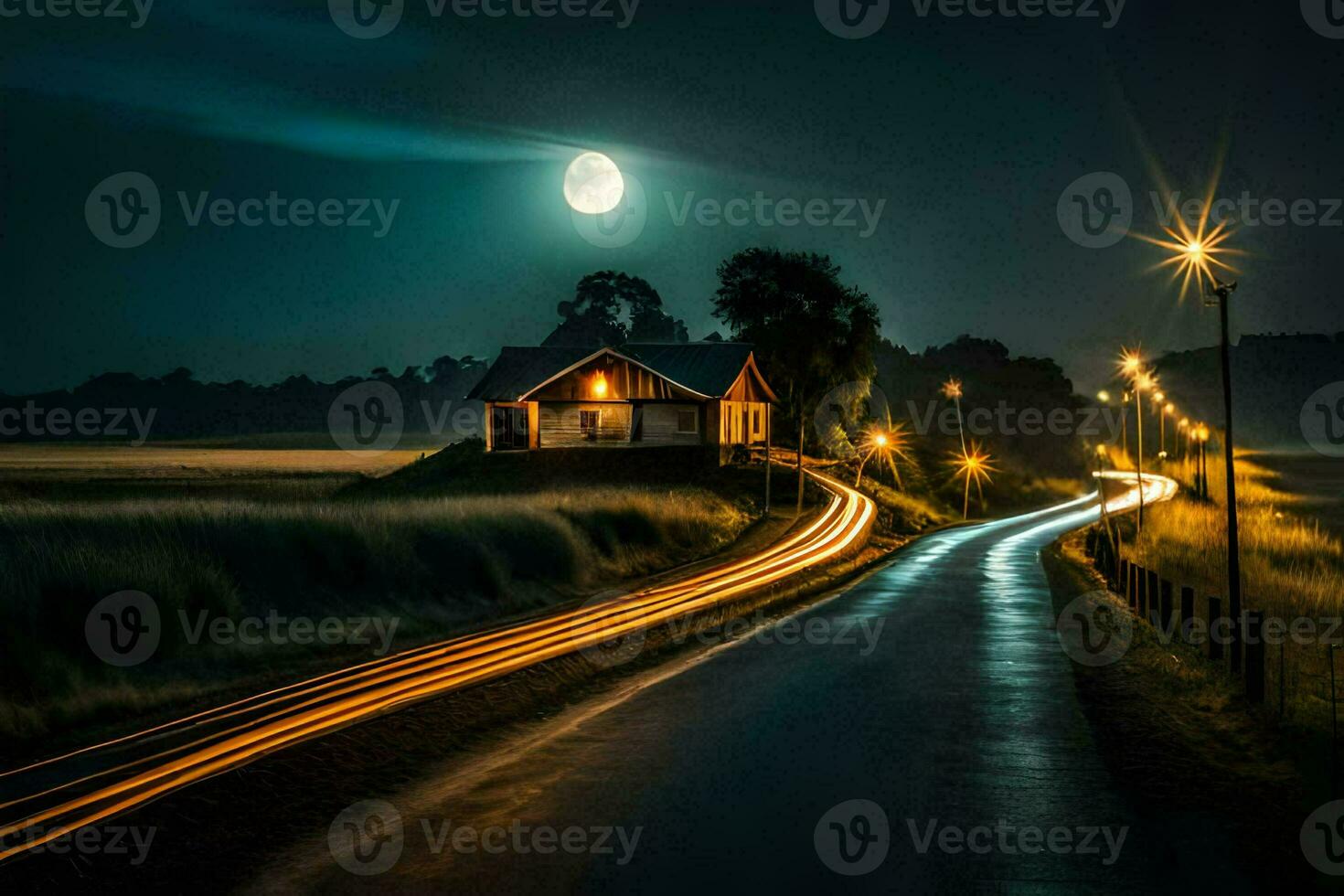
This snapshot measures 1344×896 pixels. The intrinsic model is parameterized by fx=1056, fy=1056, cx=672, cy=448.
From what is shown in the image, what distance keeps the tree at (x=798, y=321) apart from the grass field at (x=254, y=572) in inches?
1754

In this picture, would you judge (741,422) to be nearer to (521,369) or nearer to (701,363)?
(701,363)

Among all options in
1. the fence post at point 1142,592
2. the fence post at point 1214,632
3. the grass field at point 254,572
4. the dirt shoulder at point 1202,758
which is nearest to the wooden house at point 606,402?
the grass field at point 254,572

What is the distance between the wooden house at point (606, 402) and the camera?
60.8 metres

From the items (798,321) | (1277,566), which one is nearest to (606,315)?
(798,321)

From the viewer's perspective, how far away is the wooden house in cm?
6081

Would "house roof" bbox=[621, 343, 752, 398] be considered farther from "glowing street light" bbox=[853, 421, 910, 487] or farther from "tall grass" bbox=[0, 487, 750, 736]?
"tall grass" bbox=[0, 487, 750, 736]

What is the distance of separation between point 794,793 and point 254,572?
11670 mm

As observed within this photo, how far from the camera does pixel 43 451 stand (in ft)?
260

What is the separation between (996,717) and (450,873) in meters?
7.72

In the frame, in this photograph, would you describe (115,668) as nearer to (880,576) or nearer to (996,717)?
(996,717)

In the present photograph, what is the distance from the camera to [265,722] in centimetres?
1150

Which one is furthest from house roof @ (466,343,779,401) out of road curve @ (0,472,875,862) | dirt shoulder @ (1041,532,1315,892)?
dirt shoulder @ (1041,532,1315,892)

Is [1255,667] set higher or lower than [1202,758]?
higher

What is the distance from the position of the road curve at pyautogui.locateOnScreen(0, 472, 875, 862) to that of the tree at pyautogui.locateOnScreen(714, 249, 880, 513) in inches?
2217
